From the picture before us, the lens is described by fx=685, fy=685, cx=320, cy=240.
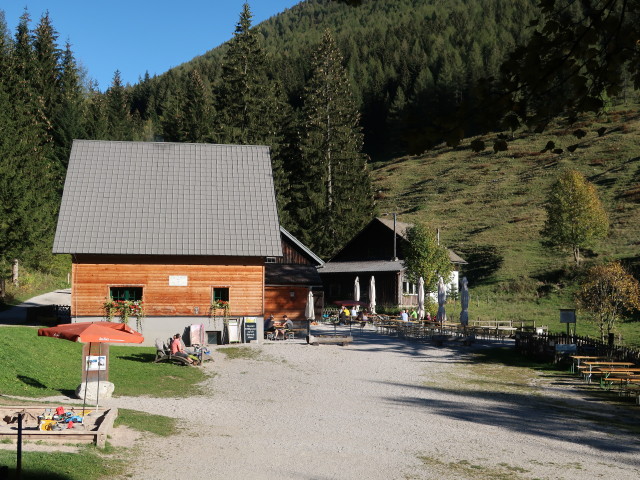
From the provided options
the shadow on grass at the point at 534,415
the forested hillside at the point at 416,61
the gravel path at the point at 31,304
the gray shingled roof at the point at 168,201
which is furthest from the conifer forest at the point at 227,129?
the forested hillside at the point at 416,61

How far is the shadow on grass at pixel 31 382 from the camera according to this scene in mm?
17766

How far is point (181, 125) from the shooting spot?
229 ft

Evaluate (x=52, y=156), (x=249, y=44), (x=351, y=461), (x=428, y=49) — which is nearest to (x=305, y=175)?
(x=249, y=44)

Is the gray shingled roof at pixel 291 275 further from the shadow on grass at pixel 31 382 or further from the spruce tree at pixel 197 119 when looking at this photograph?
the spruce tree at pixel 197 119

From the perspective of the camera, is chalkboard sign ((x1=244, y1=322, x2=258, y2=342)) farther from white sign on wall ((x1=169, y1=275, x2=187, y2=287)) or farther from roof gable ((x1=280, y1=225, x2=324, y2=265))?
roof gable ((x1=280, y1=225, x2=324, y2=265))

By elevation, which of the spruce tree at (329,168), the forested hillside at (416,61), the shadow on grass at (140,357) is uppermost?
the forested hillside at (416,61)

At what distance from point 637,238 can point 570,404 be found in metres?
47.4

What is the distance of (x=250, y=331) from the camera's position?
3038cm

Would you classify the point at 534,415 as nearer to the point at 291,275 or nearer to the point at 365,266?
the point at 291,275

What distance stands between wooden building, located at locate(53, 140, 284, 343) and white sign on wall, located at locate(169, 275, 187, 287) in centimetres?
4

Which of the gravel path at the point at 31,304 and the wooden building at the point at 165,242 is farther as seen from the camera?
the gravel path at the point at 31,304

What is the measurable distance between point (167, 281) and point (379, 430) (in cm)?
1754

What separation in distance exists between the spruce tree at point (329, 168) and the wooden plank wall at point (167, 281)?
98.7 feet

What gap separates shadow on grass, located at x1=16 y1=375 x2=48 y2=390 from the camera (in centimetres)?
1777
